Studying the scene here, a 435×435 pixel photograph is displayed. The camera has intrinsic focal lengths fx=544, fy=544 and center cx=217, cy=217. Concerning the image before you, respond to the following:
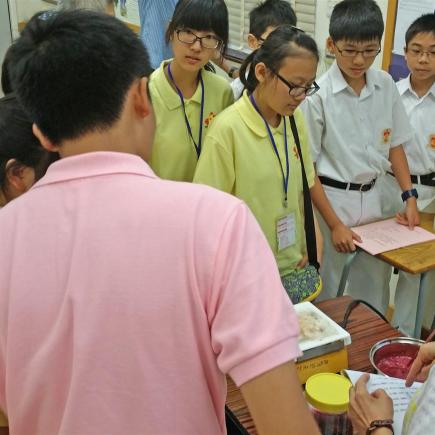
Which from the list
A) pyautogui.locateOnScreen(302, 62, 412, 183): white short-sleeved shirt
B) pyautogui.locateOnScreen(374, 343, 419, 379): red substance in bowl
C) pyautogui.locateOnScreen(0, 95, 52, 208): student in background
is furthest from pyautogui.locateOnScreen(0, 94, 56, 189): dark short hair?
pyautogui.locateOnScreen(302, 62, 412, 183): white short-sleeved shirt

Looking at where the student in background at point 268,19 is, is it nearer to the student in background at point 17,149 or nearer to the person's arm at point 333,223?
the person's arm at point 333,223

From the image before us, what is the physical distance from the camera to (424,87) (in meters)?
2.54

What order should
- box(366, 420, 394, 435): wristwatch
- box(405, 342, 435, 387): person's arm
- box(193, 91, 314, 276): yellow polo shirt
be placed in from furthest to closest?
box(193, 91, 314, 276): yellow polo shirt, box(405, 342, 435, 387): person's arm, box(366, 420, 394, 435): wristwatch

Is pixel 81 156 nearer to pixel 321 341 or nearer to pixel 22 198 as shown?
pixel 22 198

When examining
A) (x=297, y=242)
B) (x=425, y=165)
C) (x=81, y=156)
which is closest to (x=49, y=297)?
(x=81, y=156)

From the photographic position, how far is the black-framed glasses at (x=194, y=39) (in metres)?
1.88

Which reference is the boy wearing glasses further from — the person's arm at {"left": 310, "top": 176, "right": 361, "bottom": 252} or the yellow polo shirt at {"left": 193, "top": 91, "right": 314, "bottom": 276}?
the yellow polo shirt at {"left": 193, "top": 91, "right": 314, "bottom": 276}

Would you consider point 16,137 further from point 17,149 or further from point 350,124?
point 350,124

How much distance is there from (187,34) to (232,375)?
1.50 metres

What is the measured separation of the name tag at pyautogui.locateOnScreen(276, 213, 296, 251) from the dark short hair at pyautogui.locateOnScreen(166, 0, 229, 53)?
2.32 feet

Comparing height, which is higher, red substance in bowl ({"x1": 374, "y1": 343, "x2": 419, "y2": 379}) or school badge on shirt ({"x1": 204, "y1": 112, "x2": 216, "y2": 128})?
school badge on shirt ({"x1": 204, "y1": 112, "x2": 216, "y2": 128})

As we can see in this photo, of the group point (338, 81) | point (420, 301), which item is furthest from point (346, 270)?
point (338, 81)

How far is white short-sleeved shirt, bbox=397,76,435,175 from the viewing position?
254 centimetres

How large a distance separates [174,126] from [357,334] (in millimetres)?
949
